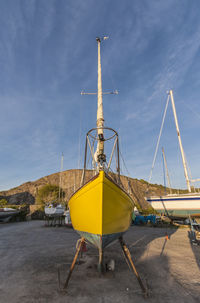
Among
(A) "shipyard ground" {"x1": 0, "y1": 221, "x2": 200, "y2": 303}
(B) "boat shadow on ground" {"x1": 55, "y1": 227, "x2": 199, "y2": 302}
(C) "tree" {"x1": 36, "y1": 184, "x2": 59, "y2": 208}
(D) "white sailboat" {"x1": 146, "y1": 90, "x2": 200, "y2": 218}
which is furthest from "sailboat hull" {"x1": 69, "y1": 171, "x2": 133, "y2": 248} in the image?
(C) "tree" {"x1": 36, "y1": 184, "x2": 59, "y2": 208}

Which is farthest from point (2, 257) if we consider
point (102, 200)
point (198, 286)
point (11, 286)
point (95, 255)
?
point (198, 286)

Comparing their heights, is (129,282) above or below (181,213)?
below

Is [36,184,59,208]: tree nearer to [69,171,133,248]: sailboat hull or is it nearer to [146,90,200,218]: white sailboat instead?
[146,90,200,218]: white sailboat

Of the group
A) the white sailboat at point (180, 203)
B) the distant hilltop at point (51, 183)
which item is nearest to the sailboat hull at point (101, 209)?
the white sailboat at point (180, 203)

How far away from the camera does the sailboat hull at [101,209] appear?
434 cm

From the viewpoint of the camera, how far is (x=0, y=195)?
169 feet

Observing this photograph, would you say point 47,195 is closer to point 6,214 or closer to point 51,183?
point 51,183

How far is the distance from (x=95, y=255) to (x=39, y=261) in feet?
8.61

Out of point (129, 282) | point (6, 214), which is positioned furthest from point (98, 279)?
point (6, 214)

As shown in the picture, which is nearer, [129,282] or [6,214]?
[129,282]

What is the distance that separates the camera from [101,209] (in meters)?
4.31

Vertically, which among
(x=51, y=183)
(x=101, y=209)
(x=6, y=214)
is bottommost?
(x=6, y=214)

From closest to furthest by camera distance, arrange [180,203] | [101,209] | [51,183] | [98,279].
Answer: [101,209], [98,279], [180,203], [51,183]

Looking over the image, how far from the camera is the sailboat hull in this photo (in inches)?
171
